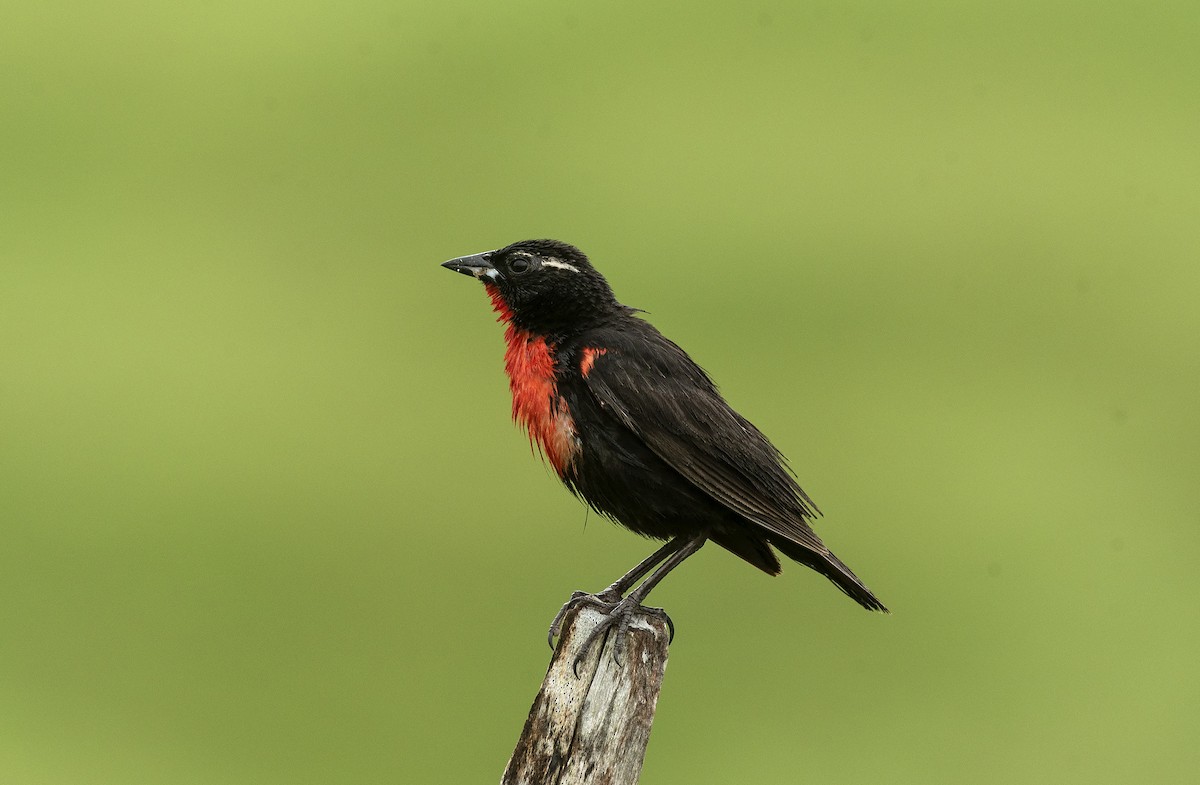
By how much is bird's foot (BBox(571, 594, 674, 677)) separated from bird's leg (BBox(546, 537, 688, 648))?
0.14 metres

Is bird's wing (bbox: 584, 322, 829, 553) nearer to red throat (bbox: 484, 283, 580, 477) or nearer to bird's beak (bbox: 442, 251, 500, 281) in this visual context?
red throat (bbox: 484, 283, 580, 477)

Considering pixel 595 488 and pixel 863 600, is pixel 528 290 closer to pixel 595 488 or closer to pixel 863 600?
pixel 595 488

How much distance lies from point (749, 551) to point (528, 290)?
149 centimetres

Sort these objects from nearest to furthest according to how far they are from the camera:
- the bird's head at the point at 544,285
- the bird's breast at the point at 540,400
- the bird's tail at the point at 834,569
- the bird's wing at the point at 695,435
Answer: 1. the bird's tail at the point at 834,569
2. the bird's wing at the point at 695,435
3. the bird's breast at the point at 540,400
4. the bird's head at the point at 544,285

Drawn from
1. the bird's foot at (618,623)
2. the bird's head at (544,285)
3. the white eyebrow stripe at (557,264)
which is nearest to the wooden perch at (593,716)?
the bird's foot at (618,623)

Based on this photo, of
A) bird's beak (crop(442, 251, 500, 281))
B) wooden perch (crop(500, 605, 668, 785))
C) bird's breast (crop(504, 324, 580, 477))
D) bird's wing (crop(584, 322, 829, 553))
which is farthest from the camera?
bird's beak (crop(442, 251, 500, 281))

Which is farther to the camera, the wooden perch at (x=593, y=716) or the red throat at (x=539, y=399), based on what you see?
the red throat at (x=539, y=399)

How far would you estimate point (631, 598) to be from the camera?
475 cm

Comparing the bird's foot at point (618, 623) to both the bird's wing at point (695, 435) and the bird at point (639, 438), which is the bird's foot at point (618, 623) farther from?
the bird's wing at point (695, 435)

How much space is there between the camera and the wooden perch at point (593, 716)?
4.29m

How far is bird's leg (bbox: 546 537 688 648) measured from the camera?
197 inches

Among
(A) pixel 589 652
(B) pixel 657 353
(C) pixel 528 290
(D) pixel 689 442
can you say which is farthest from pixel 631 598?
(C) pixel 528 290

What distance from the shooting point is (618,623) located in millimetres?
4574

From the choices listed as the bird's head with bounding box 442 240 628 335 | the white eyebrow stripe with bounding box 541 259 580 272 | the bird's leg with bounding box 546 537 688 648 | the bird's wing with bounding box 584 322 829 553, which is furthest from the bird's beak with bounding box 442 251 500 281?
the bird's leg with bounding box 546 537 688 648
